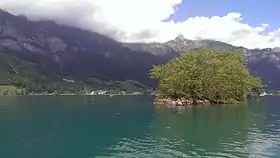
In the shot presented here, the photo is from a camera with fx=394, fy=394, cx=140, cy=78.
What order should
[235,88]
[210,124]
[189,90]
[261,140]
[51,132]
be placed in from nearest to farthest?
[261,140], [51,132], [210,124], [189,90], [235,88]

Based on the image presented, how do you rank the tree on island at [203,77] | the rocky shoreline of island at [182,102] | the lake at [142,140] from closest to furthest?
the lake at [142,140], the rocky shoreline of island at [182,102], the tree on island at [203,77]

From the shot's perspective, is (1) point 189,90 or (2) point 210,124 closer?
(2) point 210,124

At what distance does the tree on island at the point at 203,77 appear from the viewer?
152 metres

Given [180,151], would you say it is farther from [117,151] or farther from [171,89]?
[171,89]

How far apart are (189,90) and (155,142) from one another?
→ 97.5 meters

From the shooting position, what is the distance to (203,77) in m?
154

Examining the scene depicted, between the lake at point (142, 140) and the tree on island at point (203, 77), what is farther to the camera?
the tree on island at point (203, 77)

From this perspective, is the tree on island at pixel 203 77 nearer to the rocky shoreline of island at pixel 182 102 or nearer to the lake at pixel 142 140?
the rocky shoreline of island at pixel 182 102

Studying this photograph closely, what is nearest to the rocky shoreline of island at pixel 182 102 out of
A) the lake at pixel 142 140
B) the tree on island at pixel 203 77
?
the tree on island at pixel 203 77

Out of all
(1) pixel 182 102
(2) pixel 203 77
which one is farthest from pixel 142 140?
(2) pixel 203 77

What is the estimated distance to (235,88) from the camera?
164250mm

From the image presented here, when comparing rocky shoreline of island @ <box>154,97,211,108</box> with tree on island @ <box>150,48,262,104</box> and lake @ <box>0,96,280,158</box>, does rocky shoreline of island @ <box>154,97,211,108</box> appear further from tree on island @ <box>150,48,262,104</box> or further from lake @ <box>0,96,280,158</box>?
lake @ <box>0,96,280,158</box>

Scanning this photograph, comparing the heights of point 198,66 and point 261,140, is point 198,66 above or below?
above

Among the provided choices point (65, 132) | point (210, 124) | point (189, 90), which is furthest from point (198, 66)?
point (65, 132)
